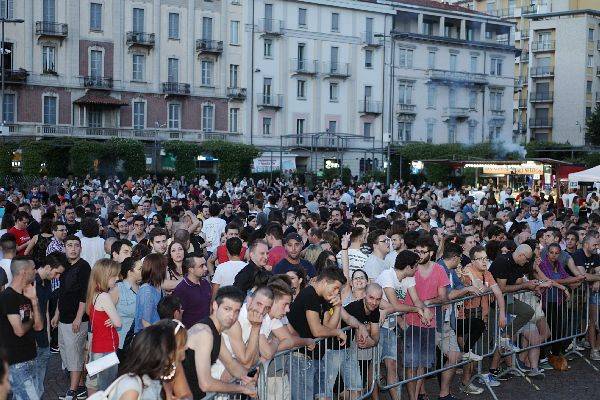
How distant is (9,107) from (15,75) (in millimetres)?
2130

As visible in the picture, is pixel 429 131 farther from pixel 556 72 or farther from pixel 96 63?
pixel 96 63

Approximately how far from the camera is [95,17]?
52750 millimetres

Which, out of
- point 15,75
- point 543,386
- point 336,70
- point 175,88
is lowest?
point 543,386

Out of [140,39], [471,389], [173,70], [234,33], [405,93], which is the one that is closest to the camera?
[471,389]

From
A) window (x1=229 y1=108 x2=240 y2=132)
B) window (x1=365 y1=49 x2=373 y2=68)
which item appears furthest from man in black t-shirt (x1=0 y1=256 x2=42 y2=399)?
window (x1=365 y1=49 x2=373 y2=68)

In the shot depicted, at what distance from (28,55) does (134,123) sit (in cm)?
791

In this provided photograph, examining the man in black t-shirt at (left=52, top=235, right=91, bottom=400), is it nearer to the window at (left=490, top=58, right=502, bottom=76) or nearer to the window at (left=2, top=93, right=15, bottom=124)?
the window at (left=2, top=93, right=15, bottom=124)

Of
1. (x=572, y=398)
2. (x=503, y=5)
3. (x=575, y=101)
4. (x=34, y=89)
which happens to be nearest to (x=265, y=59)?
(x=34, y=89)

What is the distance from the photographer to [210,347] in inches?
223

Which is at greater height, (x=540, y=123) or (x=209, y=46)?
(x=209, y=46)

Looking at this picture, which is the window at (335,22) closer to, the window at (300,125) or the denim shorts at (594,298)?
the window at (300,125)

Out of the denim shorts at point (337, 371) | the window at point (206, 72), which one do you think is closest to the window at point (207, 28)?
the window at point (206, 72)

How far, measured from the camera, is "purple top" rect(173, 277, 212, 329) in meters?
8.11

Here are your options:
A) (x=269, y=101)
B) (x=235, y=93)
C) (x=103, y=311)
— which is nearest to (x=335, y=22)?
(x=269, y=101)
